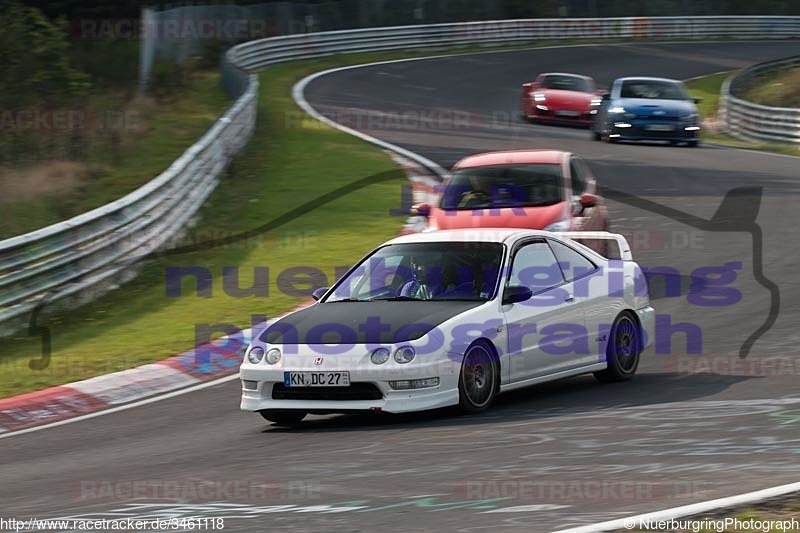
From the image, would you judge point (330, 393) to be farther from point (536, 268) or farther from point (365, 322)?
point (536, 268)

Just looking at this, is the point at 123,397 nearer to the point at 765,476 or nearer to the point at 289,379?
the point at 289,379

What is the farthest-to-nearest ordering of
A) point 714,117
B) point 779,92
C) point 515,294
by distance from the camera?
point 779,92 → point 714,117 → point 515,294

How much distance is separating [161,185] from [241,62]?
22.9 m

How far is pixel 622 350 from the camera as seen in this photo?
1113 centimetres

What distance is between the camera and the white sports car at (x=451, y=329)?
9289mm

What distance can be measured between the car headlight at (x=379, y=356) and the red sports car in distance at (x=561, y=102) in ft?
77.3

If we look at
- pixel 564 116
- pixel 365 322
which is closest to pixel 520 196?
pixel 365 322

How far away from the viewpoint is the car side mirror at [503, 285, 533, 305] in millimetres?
10062

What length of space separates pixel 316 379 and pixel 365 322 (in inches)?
21.6

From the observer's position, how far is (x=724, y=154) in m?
27.1

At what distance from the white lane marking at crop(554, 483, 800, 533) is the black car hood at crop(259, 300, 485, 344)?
3.56 m

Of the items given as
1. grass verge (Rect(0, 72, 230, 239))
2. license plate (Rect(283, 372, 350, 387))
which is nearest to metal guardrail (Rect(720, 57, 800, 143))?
grass verge (Rect(0, 72, 230, 239))

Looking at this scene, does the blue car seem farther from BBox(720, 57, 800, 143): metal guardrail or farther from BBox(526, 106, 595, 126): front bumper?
BBox(526, 106, 595, 126): front bumper

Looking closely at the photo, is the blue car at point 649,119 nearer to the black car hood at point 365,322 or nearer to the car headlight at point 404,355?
the black car hood at point 365,322
